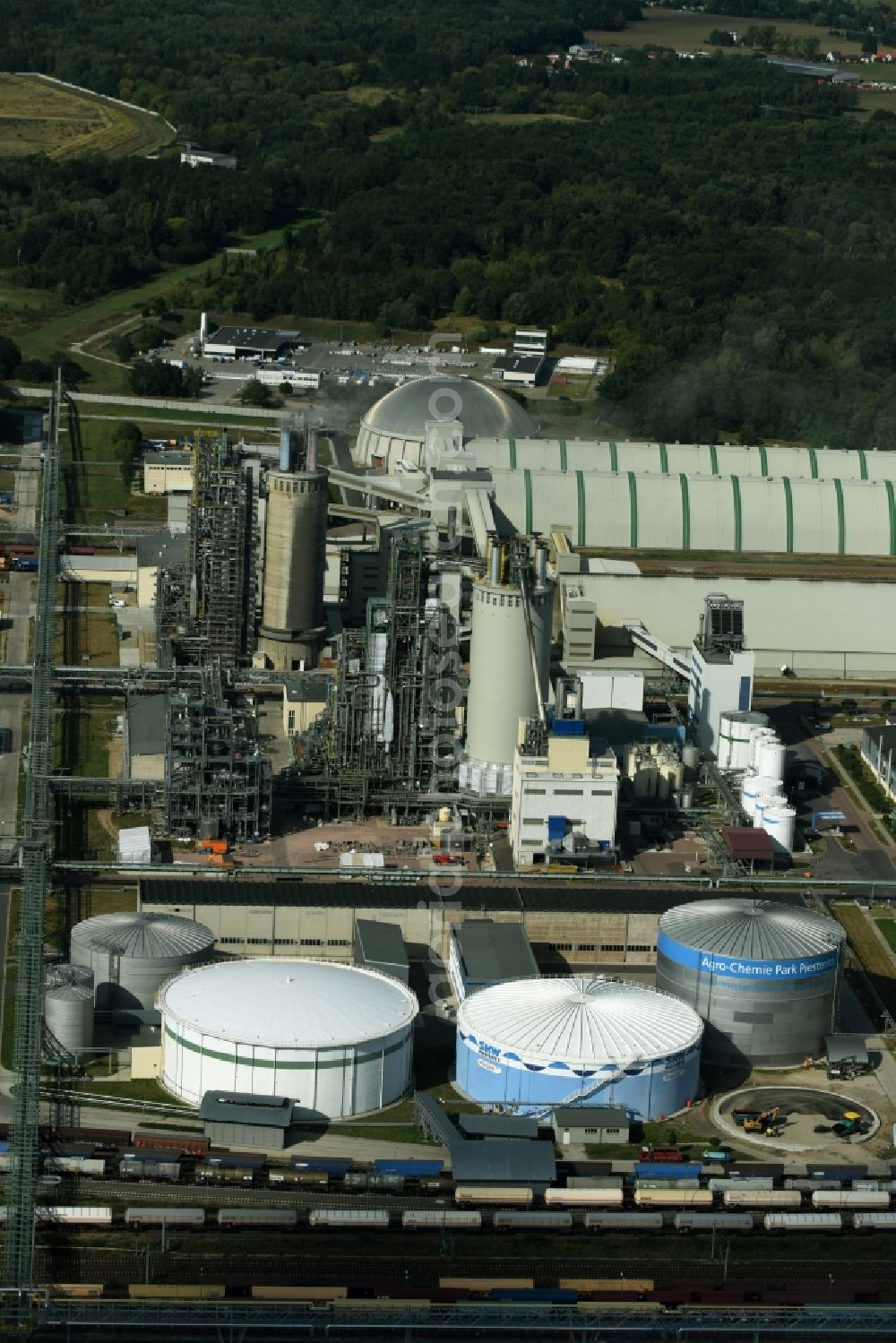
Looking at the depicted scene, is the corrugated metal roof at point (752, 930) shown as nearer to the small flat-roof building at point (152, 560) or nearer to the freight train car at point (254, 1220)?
the freight train car at point (254, 1220)

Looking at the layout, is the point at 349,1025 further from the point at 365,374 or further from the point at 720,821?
the point at 365,374

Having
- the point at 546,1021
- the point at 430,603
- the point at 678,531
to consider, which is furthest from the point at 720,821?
the point at 678,531

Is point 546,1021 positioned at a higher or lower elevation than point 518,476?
lower

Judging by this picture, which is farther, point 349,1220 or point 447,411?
point 447,411

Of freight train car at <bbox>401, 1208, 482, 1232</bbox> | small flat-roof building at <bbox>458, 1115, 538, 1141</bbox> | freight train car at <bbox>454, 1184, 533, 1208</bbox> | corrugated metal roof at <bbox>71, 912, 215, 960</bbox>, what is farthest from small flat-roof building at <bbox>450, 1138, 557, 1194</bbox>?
corrugated metal roof at <bbox>71, 912, 215, 960</bbox>

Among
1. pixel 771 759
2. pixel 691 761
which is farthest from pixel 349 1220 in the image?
pixel 691 761

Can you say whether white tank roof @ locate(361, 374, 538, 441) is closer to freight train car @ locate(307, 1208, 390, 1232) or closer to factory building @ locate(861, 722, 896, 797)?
factory building @ locate(861, 722, 896, 797)

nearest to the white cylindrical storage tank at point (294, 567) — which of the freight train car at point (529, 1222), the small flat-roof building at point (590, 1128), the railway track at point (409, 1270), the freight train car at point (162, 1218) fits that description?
the small flat-roof building at point (590, 1128)

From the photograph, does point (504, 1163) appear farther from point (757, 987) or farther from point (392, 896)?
point (392, 896)
